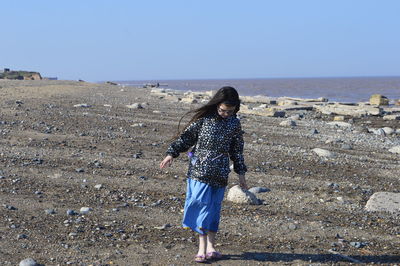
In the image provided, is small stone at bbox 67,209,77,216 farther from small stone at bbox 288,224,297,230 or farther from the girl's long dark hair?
small stone at bbox 288,224,297,230

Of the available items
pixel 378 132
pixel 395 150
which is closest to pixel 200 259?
pixel 395 150

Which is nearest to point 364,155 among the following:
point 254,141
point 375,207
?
point 254,141

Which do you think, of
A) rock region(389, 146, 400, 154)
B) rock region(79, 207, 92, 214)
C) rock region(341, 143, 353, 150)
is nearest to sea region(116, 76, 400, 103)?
rock region(389, 146, 400, 154)

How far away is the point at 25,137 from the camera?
12.1 meters

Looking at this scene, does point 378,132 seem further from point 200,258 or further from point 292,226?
point 200,258

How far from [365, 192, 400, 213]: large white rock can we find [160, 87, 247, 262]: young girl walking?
2749 millimetres

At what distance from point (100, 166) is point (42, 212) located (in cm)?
278

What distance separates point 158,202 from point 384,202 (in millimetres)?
3050

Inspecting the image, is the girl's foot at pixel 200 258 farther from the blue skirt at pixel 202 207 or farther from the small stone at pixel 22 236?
the small stone at pixel 22 236

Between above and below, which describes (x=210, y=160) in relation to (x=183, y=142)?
below

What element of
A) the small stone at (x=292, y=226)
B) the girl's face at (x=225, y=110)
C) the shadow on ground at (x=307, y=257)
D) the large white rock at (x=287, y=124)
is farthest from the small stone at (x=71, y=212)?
the large white rock at (x=287, y=124)

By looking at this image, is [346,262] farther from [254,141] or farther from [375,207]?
[254,141]

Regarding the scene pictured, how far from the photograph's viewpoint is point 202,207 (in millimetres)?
5809

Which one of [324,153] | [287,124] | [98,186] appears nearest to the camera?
[98,186]
